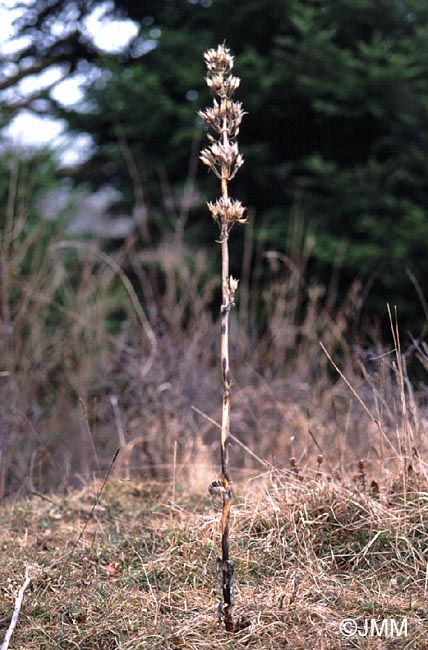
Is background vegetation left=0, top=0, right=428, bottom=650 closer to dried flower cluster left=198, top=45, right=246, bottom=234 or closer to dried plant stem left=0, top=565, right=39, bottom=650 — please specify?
dried plant stem left=0, top=565, right=39, bottom=650

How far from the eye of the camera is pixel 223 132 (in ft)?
6.79

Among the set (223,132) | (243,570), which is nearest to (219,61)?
(223,132)

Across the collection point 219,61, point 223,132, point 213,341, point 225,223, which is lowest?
point 213,341

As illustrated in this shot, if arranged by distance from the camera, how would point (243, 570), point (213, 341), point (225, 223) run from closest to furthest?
1. point (225, 223)
2. point (243, 570)
3. point (213, 341)

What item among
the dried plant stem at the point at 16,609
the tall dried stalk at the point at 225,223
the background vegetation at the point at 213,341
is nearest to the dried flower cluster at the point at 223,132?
the tall dried stalk at the point at 225,223

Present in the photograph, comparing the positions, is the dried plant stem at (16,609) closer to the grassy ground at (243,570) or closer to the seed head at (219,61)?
the grassy ground at (243,570)

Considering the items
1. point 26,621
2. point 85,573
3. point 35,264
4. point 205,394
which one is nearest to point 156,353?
point 205,394

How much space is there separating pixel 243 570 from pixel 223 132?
4.72 feet

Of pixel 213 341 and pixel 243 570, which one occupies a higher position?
pixel 213 341

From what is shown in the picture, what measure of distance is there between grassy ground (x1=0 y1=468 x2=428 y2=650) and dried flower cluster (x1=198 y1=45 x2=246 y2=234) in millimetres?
1139

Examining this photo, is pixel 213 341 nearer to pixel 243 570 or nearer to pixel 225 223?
pixel 243 570

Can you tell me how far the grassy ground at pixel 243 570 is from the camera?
6.89 feet

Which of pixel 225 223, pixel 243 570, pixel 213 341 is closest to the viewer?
pixel 225 223

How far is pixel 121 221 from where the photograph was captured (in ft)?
25.8
